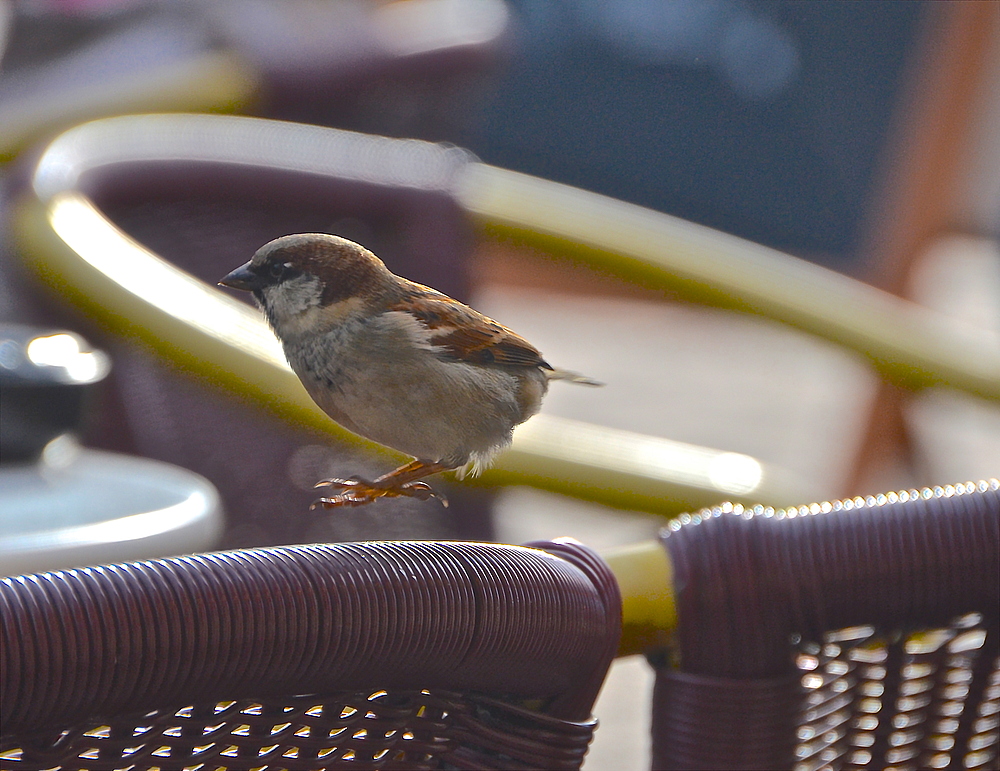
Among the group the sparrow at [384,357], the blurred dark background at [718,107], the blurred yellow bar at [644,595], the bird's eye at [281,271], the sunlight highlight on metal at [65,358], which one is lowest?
the blurred yellow bar at [644,595]

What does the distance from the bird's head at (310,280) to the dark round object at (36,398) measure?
188mm

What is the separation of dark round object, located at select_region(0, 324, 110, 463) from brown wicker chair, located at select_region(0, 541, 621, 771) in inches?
12.6

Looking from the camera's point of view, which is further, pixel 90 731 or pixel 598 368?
pixel 598 368

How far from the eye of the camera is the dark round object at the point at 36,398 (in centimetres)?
65

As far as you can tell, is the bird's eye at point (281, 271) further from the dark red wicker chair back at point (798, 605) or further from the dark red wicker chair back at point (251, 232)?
the dark red wicker chair back at point (251, 232)

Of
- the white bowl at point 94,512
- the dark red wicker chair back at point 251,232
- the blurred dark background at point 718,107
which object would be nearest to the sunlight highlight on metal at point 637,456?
the dark red wicker chair back at point 251,232

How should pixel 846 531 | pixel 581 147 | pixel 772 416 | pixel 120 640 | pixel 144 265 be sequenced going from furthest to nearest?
pixel 581 147 < pixel 772 416 < pixel 144 265 < pixel 846 531 < pixel 120 640

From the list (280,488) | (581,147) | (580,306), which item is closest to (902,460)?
(280,488)

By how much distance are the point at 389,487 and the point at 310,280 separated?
0.32ft

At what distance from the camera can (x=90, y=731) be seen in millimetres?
360

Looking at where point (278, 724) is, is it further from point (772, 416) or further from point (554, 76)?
point (554, 76)

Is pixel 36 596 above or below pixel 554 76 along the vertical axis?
below

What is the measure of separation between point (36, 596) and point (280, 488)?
934 millimetres

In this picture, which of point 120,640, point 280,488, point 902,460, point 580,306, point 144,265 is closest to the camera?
point 120,640
